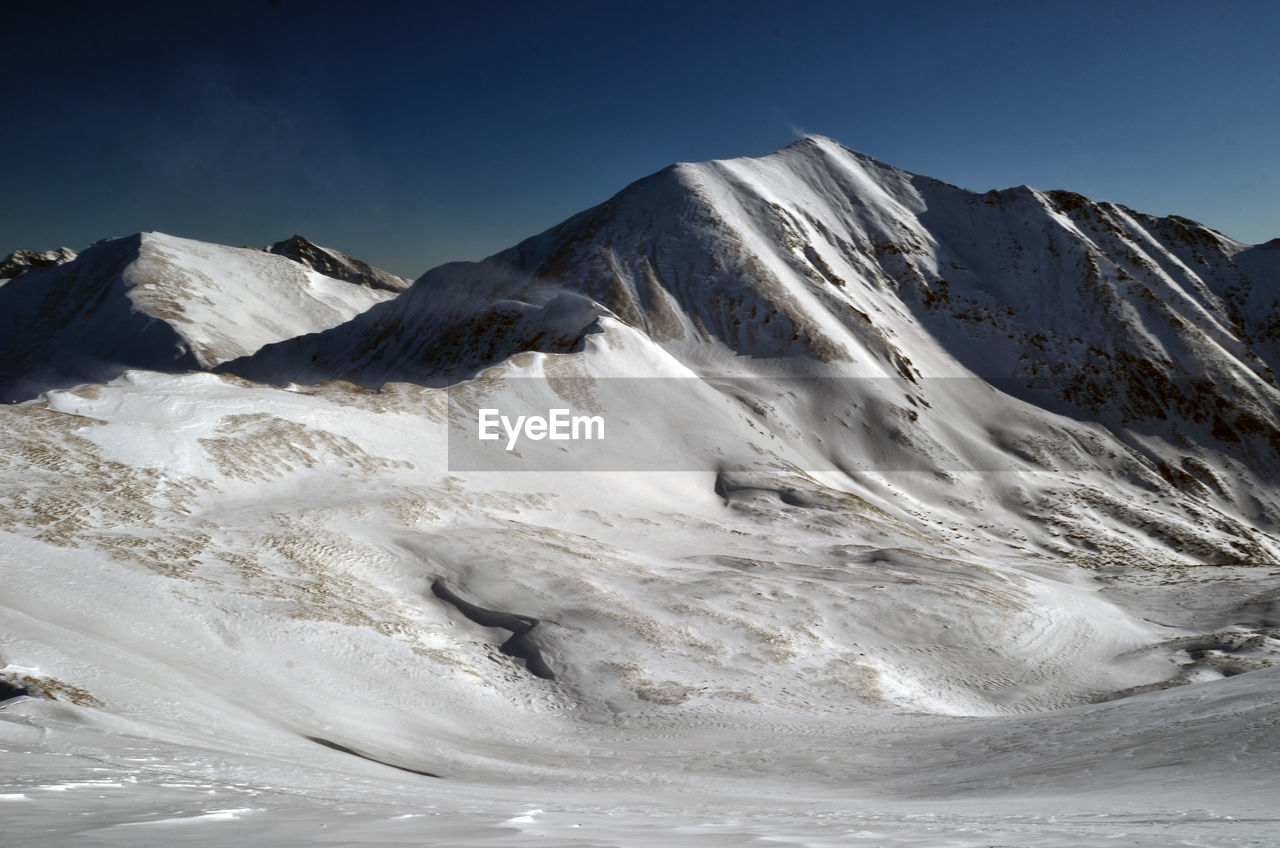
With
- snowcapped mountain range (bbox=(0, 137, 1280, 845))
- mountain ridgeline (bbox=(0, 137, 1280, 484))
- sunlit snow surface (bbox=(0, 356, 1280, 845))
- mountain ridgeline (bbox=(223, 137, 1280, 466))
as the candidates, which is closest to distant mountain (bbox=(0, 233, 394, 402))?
mountain ridgeline (bbox=(0, 137, 1280, 484))

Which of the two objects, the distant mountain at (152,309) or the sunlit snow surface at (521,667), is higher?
the distant mountain at (152,309)

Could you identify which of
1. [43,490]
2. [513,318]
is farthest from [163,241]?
[43,490]

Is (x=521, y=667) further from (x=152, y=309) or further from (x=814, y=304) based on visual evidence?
(x=152, y=309)

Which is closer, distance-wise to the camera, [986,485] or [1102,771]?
[1102,771]

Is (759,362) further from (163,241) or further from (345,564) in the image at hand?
(163,241)

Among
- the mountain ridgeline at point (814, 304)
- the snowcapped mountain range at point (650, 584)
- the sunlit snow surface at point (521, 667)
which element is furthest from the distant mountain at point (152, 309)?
the sunlit snow surface at point (521, 667)

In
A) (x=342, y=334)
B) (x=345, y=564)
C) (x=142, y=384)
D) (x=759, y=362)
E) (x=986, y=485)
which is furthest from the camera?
(x=342, y=334)

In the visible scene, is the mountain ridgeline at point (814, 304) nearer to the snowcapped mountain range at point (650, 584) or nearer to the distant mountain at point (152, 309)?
the distant mountain at point (152, 309)

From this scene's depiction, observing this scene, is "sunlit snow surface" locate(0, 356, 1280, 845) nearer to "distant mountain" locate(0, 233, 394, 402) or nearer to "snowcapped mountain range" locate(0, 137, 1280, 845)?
"snowcapped mountain range" locate(0, 137, 1280, 845)

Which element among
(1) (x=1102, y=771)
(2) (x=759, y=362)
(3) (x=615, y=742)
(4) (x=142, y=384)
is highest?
(2) (x=759, y=362)
